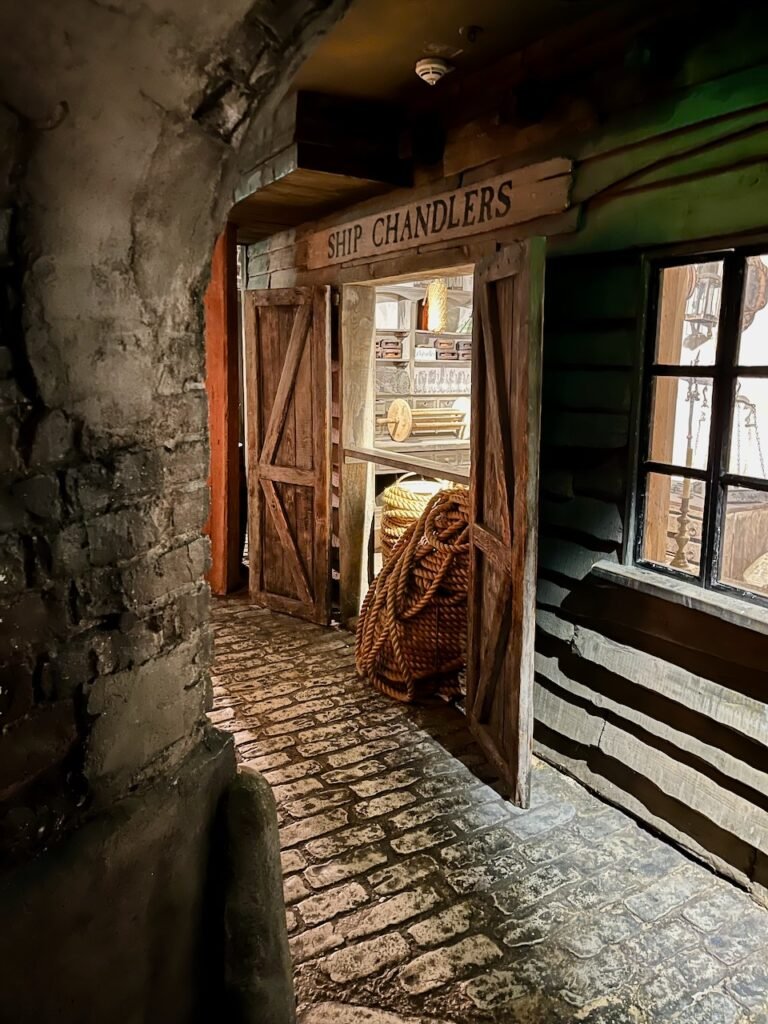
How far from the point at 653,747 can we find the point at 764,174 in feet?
7.42

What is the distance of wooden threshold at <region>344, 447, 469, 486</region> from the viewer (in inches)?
183

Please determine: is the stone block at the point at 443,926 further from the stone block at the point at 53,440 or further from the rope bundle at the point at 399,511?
the rope bundle at the point at 399,511

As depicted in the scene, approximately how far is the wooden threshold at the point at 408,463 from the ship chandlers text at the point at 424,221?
132 centimetres

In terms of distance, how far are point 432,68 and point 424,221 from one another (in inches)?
35.0

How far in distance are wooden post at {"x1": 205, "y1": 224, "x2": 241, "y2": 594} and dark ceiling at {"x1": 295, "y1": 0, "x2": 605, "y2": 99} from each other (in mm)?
2250

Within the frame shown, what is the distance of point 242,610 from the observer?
19.9 ft

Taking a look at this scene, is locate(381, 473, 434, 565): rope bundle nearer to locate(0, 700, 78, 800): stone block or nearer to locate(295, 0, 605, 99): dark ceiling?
locate(295, 0, 605, 99): dark ceiling

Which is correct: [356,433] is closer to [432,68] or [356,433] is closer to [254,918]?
[432,68]

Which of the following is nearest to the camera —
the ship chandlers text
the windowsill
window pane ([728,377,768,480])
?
the windowsill

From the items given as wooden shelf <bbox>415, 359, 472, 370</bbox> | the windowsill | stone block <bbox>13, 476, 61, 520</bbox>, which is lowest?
the windowsill

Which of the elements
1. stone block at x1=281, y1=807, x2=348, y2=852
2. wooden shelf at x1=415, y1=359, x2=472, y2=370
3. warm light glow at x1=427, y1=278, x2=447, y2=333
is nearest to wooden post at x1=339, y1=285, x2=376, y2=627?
stone block at x1=281, y1=807, x2=348, y2=852

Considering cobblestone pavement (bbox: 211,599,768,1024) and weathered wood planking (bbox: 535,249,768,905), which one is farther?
weathered wood planking (bbox: 535,249,768,905)

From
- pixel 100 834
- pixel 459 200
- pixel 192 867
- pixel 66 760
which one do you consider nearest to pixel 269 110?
pixel 66 760

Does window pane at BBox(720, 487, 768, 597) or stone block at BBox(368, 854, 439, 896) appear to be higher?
window pane at BBox(720, 487, 768, 597)
